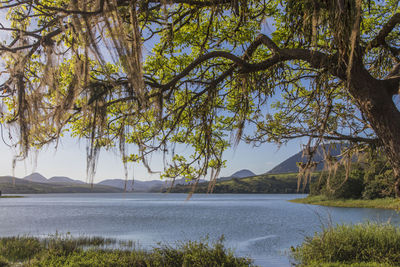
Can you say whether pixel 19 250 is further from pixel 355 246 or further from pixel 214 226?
pixel 214 226

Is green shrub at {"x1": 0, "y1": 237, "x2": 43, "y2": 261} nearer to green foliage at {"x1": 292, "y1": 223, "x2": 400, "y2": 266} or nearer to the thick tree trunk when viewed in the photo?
green foliage at {"x1": 292, "y1": 223, "x2": 400, "y2": 266}

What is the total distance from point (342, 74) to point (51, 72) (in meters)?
3.10

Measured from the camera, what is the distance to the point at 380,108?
129 inches

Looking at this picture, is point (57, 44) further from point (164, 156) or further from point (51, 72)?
point (164, 156)

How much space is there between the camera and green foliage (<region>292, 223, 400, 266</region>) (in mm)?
8953

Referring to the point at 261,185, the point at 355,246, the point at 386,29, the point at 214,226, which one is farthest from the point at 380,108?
the point at 261,185

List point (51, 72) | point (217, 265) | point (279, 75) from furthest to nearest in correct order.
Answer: point (217, 265), point (279, 75), point (51, 72)

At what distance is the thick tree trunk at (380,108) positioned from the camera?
3219 millimetres

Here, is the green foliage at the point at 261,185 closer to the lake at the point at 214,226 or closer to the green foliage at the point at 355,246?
the lake at the point at 214,226

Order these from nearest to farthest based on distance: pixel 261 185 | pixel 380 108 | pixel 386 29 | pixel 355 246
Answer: pixel 380 108 → pixel 386 29 → pixel 355 246 → pixel 261 185

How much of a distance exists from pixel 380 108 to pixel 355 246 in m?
7.88

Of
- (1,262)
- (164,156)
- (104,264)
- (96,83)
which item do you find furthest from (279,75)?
(1,262)

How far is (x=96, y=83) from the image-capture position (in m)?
2.54

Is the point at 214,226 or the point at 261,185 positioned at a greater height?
the point at 214,226
